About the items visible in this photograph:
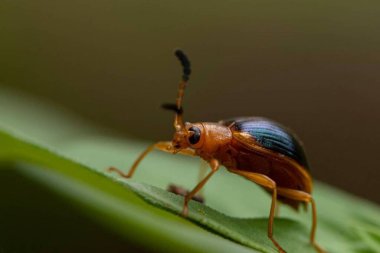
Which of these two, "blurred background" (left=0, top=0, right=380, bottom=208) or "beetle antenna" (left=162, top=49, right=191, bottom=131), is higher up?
"blurred background" (left=0, top=0, right=380, bottom=208)

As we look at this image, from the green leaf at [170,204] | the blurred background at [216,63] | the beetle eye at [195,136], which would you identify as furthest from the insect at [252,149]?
the blurred background at [216,63]

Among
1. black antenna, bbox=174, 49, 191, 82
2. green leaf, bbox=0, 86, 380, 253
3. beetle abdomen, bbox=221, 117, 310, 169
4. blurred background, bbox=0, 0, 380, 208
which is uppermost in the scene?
blurred background, bbox=0, 0, 380, 208

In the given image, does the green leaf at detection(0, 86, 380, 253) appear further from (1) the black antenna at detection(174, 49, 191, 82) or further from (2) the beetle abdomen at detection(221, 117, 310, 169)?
(1) the black antenna at detection(174, 49, 191, 82)

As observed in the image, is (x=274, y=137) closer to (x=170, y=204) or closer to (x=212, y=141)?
(x=212, y=141)

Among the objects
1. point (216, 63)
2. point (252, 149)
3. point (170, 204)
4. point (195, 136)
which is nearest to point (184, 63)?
point (195, 136)

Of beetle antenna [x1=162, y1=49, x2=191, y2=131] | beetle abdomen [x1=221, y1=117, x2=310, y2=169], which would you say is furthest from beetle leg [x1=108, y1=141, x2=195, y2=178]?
beetle abdomen [x1=221, y1=117, x2=310, y2=169]

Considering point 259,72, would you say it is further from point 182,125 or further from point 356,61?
point 182,125
